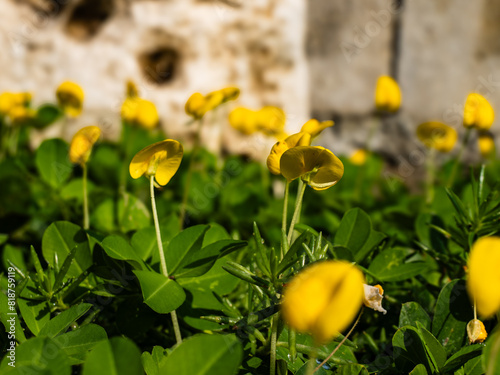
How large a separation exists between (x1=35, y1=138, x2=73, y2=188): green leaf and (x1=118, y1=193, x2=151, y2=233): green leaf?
13.3 inches

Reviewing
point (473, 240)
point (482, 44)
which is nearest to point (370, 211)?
point (473, 240)

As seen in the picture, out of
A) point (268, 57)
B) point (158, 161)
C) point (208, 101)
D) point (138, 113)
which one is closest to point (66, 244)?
point (158, 161)

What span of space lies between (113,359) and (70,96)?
1133mm

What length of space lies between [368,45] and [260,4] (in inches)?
22.1

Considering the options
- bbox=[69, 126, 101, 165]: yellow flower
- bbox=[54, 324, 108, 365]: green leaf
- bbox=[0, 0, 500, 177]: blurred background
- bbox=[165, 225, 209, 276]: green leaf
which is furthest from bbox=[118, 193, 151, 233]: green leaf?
bbox=[0, 0, 500, 177]: blurred background

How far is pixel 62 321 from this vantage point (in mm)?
662

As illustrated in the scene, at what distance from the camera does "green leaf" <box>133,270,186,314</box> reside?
2.13 feet

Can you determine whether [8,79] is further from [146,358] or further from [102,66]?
[146,358]

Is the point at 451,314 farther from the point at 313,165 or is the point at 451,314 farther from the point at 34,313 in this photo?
the point at 34,313

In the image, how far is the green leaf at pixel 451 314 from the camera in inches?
28.8

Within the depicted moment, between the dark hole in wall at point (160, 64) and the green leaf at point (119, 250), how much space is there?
1580 mm

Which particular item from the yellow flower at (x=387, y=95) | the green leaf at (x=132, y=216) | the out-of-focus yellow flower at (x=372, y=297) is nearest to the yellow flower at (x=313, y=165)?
the out-of-focus yellow flower at (x=372, y=297)

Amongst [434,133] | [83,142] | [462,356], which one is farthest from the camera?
[434,133]

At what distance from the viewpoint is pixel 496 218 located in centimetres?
82
